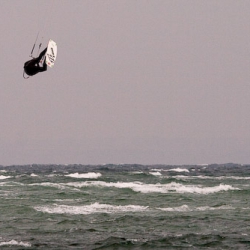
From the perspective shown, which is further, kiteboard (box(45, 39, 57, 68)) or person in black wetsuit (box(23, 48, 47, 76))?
person in black wetsuit (box(23, 48, 47, 76))

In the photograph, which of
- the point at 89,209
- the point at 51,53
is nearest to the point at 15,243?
the point at 51,53

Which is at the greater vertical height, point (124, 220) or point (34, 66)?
point (34, 66)

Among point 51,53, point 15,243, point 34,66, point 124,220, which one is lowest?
point 15,243

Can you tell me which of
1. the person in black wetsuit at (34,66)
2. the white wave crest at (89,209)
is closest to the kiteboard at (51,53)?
the person in black wetsuit at (34,66)

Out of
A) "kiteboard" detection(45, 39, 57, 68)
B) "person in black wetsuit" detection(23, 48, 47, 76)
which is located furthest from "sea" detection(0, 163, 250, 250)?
"kiteboard" detection(45, 39, 57, 68)

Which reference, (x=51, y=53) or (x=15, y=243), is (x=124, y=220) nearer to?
(x=15, y=243)

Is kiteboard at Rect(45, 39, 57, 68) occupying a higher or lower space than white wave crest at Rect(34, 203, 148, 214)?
higher

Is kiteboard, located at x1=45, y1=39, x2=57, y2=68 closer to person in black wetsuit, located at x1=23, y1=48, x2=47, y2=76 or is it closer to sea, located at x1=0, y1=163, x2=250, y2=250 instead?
person in black wetsuit, located at x1=23, y1=48, x2=47, y2=76

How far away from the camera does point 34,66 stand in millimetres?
17969

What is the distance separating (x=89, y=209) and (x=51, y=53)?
14.2 meters

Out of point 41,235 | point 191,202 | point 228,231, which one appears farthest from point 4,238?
point 191,202

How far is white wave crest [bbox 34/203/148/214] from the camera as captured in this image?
2931cm

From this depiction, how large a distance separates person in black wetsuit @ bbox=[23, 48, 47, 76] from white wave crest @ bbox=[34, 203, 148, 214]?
12.2 meters

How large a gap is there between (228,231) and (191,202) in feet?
36.6
